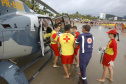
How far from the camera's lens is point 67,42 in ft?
8.31

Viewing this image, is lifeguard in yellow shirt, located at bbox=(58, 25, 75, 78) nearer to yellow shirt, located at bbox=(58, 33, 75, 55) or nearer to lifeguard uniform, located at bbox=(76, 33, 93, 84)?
yellow shirt, located at bbox=(58, 33, 75, 55)

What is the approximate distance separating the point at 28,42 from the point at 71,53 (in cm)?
133

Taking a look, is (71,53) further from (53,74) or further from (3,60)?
(3,60)

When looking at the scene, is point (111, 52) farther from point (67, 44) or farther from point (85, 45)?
point (67, 44)

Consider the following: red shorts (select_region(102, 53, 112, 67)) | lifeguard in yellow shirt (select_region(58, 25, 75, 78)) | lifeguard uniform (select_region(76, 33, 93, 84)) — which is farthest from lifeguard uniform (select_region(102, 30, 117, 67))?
lifeguard in yellow shirt (select_region(58, 25, 75, 78))

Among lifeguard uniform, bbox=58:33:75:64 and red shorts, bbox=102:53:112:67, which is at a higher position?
lifeguard uniform, bbox=58:33:75:64

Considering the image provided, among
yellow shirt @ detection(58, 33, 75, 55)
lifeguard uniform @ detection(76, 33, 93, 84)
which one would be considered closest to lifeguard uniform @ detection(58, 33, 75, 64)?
yellow shirt @ detection(58, 33, 75, 55)

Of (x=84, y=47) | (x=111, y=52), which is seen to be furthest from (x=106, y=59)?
(x=84, y=47)

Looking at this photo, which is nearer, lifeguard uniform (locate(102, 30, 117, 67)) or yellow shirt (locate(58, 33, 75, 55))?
lifeguard uniform (locate(102, 30, 117, 67))

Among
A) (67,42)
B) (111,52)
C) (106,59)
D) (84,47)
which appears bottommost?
(106,59)

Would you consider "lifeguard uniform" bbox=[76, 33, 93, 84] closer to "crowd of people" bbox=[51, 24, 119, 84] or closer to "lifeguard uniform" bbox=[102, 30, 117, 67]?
"crowd of people" bbox=[51, 24, 119, 84]

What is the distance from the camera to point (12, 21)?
2365 mm

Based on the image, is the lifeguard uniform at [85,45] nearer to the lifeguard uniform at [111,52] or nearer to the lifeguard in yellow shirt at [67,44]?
the lifeguard in yellow shirt at [67,44]

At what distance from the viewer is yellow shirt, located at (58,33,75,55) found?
253cm
